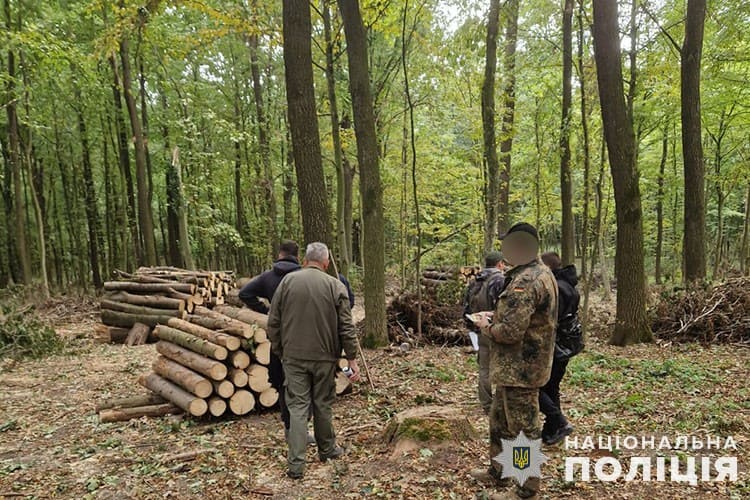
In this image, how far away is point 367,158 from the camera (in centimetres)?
862

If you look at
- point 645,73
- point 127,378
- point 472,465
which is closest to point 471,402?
point 472,465

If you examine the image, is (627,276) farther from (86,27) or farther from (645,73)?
(86,27)

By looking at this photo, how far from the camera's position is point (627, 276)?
8.58 metres

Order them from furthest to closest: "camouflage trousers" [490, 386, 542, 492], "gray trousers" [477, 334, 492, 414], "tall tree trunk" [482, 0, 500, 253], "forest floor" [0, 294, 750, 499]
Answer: "tall tree trunk" [482, 0, 500, 253], "gray trousers" [477, 334, 492, 414], "forest floor" [0, 294, 750, 499], "camouflage trousers" [490, 386, 542, 492]

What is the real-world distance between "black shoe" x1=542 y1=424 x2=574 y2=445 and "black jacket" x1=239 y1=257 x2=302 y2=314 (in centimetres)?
346

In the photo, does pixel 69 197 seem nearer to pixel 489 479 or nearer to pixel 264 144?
pixel 264 144

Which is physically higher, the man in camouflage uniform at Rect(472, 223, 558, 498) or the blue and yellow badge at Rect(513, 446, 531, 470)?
the man in camouflage uniform at Rect(472, 223, 558, 498)

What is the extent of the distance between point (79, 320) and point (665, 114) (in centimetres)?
2029

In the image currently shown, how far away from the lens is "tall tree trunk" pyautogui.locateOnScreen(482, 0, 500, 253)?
9969 mm

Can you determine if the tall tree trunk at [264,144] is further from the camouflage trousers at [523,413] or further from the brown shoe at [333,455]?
the camouflage trousers at [523,413]

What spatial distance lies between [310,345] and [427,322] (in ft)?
21.5

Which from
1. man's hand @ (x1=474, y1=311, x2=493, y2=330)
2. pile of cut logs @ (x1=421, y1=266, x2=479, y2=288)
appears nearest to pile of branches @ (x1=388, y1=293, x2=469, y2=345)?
pile of cut logs @ (x1=421, y1=266, x2=479, y2=288)

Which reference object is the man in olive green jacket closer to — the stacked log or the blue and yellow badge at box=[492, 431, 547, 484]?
the stacked log

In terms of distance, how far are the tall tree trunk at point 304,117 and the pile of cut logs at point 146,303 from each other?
19.0ft
